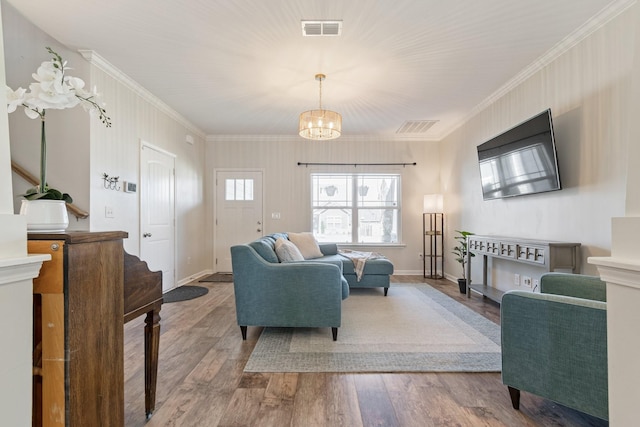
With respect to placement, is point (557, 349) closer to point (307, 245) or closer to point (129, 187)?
point (307, 245)

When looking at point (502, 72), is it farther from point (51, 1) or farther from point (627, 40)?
point (51, 1)

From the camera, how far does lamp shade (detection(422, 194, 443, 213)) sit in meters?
5.25

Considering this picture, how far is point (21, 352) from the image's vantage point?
0.71m

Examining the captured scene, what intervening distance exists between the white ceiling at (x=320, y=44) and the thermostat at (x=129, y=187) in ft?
4.01

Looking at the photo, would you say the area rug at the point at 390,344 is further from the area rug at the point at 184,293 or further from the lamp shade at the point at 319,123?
the lamp shade at the point at 319,123

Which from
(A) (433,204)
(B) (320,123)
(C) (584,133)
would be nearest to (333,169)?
(A) (433,204)

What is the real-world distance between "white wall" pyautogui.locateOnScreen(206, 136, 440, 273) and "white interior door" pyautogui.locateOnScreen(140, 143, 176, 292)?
137 centimetres

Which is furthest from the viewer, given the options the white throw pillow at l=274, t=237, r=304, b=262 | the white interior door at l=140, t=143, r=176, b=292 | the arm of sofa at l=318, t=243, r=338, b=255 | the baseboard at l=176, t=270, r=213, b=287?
the arm of sofa at l=318, t=243, r=338, b=255

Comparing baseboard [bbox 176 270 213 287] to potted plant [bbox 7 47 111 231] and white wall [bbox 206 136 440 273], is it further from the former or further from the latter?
potted plant [bbox 7 47 111 231]

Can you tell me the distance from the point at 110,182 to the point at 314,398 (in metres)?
3.00

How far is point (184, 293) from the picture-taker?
423 centimetres

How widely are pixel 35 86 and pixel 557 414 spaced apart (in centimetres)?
280

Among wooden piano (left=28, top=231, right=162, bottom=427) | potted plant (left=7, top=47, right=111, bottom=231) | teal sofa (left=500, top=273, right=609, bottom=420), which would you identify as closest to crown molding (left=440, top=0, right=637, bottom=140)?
teal sofa (left=500, top=273, right=609, bottom=420)

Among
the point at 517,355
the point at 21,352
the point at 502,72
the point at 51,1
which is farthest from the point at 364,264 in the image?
the point at 51,1
